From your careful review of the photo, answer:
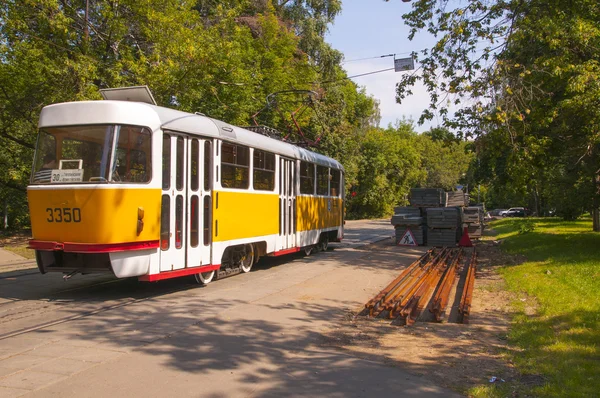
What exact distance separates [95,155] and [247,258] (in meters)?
5.19

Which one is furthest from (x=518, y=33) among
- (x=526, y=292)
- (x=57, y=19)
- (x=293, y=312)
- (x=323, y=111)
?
(x=323, y=111)

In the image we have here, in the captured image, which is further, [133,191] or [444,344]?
[133,191]

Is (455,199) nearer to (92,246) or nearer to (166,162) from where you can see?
(166,162)

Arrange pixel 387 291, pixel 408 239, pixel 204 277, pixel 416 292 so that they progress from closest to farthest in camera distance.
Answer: pixel 387 291 < pixel 416 292 < pixel 204 277 < pixel 408 239

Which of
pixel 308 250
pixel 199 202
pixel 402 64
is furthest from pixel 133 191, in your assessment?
pixel 402 64

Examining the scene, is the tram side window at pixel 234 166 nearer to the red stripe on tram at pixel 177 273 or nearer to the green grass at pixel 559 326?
the red stripe on tram at pixel 177 273

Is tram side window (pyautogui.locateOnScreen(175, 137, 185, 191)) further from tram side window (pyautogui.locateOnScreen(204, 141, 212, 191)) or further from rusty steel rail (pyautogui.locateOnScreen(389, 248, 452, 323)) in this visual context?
rusty steel rail (pyautogui.locateOnScreen(389, 248, 452, 323))

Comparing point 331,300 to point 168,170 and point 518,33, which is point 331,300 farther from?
point 518,33

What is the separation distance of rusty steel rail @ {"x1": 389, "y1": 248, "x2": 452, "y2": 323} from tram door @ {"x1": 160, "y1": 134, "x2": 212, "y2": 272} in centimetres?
378

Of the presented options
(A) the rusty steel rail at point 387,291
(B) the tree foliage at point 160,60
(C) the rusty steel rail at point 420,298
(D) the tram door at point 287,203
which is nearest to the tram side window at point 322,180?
(B) the tree foliage at point 160,60

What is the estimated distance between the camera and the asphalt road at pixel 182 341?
5.01 metres

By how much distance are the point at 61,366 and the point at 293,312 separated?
386cm

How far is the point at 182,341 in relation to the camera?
21.4ft

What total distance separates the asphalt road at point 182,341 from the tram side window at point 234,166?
85.5 inches
